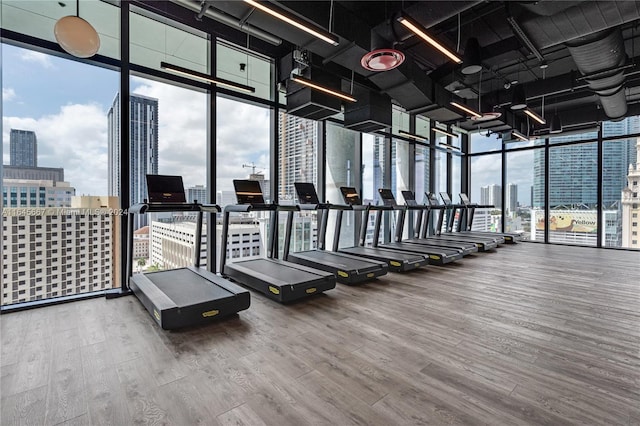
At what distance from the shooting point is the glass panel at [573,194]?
9.36 metres

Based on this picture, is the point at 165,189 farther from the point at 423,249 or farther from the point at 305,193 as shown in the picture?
the point at 423,249

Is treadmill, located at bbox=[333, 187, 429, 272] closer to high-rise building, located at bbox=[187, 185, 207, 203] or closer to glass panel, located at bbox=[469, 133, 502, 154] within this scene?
high-rise building, located at bbox=[187, 185, 207, 203]

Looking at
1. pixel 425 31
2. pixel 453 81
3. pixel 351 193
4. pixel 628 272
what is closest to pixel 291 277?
pixel 351 193

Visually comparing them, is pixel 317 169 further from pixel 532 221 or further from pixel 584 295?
pixel 532 221

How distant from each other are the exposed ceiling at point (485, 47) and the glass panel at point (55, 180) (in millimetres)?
2151

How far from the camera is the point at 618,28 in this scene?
16.3 ft

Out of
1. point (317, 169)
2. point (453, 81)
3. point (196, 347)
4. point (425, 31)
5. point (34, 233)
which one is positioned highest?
point (453, 81)

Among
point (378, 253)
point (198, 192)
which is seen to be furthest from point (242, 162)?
point (378, 253)

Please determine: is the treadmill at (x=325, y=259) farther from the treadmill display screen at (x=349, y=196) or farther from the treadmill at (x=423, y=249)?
the treadmill at (x=423, y=249)

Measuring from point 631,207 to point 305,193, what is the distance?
996cm

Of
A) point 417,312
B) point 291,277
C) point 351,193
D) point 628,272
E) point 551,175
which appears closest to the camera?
point 417,312

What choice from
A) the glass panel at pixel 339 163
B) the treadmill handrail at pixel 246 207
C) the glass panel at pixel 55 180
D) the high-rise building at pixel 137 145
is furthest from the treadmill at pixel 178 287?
the glass panel at pixel 339 163

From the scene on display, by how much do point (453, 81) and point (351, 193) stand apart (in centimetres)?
368

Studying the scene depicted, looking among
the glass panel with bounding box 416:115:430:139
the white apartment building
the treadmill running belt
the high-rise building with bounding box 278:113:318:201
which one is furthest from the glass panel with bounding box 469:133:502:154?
the white apartment building
